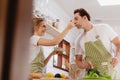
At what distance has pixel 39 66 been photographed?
210 centimetres

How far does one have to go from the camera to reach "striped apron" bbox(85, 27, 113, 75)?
2.16 meters

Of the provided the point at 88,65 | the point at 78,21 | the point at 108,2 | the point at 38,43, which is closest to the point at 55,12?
the point at 108,2

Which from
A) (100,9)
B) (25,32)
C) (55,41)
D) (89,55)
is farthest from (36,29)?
(100,9)

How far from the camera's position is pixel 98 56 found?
222cm

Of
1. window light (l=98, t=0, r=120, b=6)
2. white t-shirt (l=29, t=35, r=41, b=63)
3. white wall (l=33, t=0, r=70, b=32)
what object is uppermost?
window light (l=98, t=0, r=120, b=6)

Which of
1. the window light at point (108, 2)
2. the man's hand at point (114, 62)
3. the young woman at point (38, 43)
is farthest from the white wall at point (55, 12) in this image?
the man's hand at point (114, 62)

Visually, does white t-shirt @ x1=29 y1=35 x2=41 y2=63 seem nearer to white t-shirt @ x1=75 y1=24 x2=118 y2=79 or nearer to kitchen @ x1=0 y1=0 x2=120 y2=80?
white t-shirt @ x1=75 y1=24 x2=118 y2=79

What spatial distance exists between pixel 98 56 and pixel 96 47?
100 millimetres

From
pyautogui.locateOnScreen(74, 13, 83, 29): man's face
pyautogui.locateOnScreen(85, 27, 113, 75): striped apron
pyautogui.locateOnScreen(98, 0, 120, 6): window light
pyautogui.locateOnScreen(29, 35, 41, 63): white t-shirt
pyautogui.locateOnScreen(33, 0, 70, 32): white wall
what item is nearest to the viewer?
pyautogui.locateOnScreen(29, 35, 41, 63): white t-shirt

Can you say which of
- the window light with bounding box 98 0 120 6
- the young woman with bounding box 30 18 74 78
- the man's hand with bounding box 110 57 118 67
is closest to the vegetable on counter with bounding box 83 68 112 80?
the man's hand with bounding box 110 57 118 67

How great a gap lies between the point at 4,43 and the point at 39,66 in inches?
70.2

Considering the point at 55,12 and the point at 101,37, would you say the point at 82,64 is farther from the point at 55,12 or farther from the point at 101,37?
the point at 55,12

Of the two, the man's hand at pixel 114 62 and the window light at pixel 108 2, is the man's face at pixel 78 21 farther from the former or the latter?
the window light at pixel 108 2

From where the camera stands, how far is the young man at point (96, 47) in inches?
85.8
